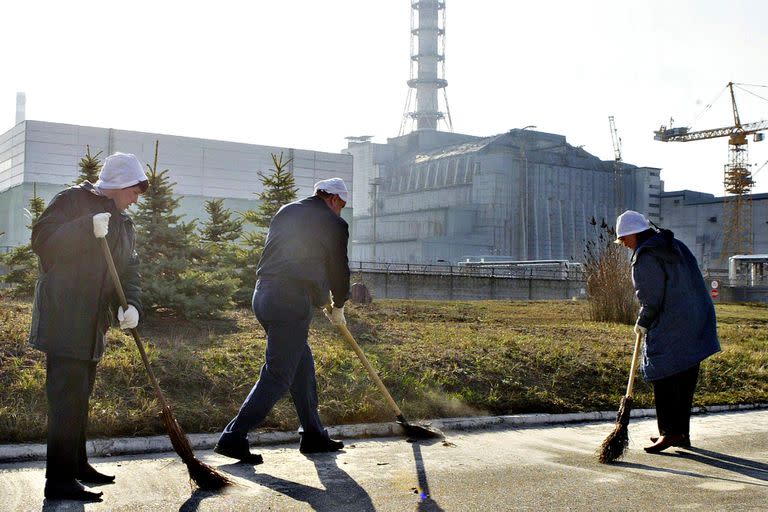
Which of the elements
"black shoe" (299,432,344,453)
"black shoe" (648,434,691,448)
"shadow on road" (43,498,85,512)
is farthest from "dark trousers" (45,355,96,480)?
"black shoe" (648,434,691,448)

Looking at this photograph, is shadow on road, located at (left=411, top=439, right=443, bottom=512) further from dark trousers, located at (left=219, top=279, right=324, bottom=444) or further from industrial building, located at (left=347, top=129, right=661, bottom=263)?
industrial building, located at (left=347, top=129, right=661, bottom=263)

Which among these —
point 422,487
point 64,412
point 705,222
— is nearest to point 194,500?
point 64,412

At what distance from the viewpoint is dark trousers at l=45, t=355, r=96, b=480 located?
4832mm

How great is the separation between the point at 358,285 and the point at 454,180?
229 feet

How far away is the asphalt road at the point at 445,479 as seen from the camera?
4824 mm

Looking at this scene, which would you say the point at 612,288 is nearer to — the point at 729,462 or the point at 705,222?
the point at 729,462

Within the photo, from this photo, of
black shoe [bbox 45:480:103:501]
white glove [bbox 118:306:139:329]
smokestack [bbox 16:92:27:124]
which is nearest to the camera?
black shoe [bbox 45:480:103:501]

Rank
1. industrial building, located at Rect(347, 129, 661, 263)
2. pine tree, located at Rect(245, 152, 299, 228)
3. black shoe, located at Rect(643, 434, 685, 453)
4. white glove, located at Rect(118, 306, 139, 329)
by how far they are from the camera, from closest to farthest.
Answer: white glove, located at Rect(118, 306, 139, 329)
black shoe, located at Rect(643, 434, 685, 453)
pine tree, located at Rect(245, 152, 299, 228)
industrial building, located at Rect(347, 129, 661, 263)

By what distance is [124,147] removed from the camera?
62.5m

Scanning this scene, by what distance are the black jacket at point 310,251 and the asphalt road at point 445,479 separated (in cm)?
122

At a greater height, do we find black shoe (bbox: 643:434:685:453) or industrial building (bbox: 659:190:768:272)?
industrial building (bbox: 659:190:768:272)

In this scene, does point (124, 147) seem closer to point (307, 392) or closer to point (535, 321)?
point (535, 321)

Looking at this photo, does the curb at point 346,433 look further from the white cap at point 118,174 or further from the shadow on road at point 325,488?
the white cap at point 118,174

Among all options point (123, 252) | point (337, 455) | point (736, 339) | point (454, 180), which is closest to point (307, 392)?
point (337, 455)
